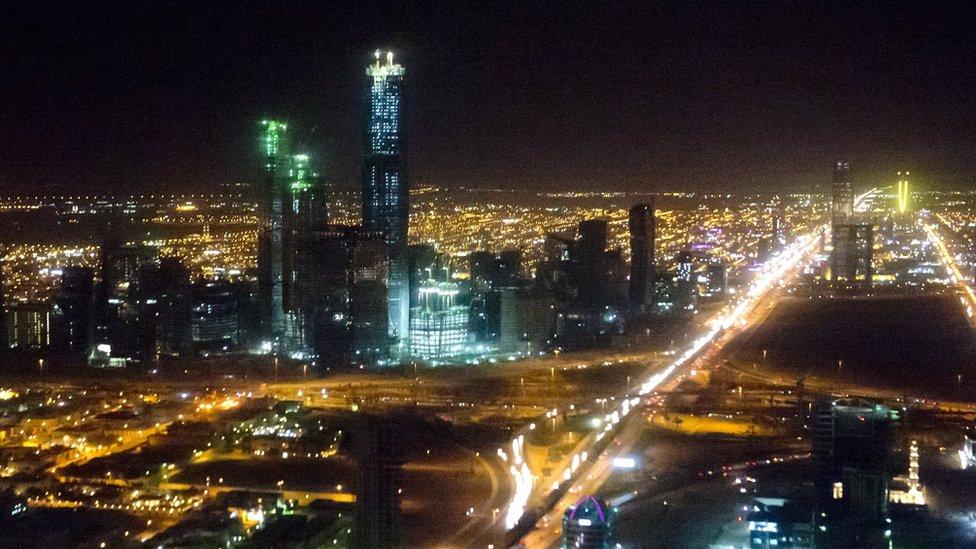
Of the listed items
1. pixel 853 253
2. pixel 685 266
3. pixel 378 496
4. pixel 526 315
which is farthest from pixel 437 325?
pixel 853 253

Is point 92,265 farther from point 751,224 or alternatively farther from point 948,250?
point 948,250

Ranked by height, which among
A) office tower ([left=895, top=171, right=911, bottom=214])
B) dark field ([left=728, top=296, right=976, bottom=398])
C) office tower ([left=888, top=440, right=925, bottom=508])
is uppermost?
office tower ([left=895, top=171, right=911, bottom=214])

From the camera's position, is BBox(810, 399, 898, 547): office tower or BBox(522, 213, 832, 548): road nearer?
BBox(810, 399, 898, 547): office tower

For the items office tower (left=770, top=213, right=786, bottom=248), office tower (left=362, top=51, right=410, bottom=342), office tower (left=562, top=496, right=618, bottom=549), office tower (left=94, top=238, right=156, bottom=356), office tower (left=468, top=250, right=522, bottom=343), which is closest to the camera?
office tower (left=562, top=496, right=618, bottom=549)

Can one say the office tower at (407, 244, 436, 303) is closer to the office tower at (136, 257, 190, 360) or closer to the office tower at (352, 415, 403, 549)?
the office tower at (136, 257, 190, 360)

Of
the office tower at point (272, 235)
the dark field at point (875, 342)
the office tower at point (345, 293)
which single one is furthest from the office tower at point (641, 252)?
the office tower at point (272, 235)

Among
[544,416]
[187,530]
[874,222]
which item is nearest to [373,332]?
[544,416]

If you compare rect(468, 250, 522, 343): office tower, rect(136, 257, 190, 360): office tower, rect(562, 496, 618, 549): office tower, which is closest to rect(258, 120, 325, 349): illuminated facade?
rect(136, 257, 190, 360): office tower

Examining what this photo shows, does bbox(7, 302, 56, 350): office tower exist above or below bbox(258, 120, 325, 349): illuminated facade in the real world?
below
